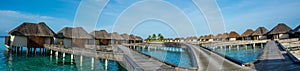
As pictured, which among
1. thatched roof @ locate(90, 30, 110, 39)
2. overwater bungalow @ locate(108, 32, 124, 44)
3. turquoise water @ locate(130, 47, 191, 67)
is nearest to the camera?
turquoise water @ locate(130, 47, 191, 67)

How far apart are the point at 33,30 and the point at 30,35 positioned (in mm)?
1097

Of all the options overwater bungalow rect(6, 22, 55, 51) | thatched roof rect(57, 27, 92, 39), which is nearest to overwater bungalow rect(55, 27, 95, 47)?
thatched roof rect(57, 27, 92, 39)

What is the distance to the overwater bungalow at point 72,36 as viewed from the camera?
25.5m

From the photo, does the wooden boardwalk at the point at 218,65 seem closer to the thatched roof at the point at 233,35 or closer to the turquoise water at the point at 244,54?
the turquoise water at the point at 244,54

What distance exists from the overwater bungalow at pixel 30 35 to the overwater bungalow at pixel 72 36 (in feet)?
4.79

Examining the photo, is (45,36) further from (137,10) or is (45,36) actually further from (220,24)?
(220,24)

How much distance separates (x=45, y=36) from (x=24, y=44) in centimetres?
246

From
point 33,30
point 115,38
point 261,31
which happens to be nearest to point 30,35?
point 33,30

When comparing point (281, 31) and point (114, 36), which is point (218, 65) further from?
point (281, 31)

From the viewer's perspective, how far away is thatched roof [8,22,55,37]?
22.1m

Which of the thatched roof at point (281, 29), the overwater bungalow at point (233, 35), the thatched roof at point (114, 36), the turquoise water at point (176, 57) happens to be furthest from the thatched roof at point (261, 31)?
the thatched roof at point (114, 36)

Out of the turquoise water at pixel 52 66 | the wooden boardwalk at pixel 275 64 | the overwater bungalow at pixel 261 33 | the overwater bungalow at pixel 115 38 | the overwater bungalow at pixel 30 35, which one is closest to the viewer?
the wooden boardwalk at pixel 275 64

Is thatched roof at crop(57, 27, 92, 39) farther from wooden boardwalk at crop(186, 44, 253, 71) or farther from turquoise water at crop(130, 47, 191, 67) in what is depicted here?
wooden boardwalk at crop(186, 44, 253, 71)

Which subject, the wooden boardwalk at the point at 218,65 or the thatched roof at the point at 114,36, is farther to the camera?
the thatched roof at the point at 114,36
